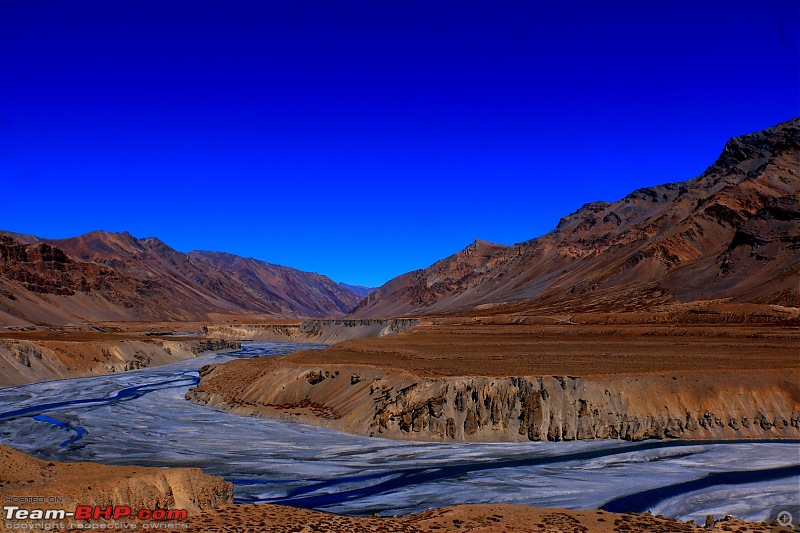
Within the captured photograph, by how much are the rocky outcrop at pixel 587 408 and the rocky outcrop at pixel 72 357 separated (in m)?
53.9

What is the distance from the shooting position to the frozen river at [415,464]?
30141mm

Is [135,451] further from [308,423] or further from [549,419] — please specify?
[549,419]

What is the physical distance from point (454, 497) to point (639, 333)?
61.9 metres

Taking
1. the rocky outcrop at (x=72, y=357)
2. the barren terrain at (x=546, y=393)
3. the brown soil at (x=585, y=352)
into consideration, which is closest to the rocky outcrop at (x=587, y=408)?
the barren terrain at (x=546, y=393)

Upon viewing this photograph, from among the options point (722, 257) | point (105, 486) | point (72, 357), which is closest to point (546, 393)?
point (105, 486)

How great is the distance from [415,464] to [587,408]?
13717 mm

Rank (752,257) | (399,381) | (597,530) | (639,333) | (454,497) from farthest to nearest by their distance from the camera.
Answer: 1. (752,257)
2. (639,333)
3. (399,381)
4. (454,497)
5. (597,530)

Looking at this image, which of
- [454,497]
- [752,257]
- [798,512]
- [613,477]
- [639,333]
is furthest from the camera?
[752,257]

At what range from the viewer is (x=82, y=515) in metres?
20.0

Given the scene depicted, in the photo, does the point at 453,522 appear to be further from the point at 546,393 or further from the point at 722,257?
the point at 722,257

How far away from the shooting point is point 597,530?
2184 cm

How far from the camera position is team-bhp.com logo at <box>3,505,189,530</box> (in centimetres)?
1848

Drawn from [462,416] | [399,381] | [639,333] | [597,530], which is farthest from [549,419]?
[639,333]

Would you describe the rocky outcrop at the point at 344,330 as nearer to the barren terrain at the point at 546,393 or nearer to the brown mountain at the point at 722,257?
the brown mountain at the point at 722,257
